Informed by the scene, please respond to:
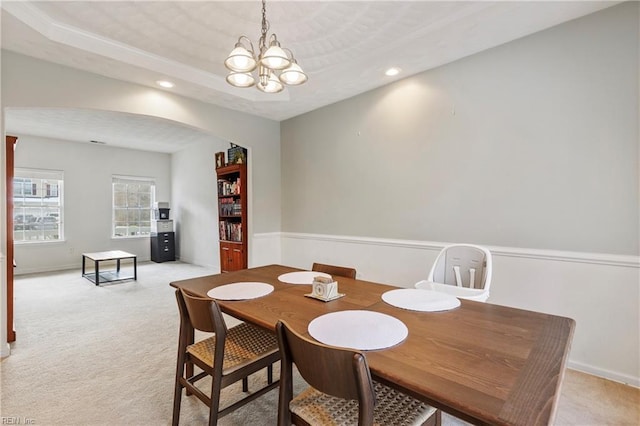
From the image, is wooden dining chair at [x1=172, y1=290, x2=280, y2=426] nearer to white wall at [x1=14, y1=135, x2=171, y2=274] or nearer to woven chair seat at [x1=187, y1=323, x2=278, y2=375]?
woven chair seat at [x1=187, y1=323, x2=278, y2=375]

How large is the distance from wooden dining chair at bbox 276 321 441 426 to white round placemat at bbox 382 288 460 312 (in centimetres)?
39

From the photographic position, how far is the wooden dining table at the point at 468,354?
0.76 metres

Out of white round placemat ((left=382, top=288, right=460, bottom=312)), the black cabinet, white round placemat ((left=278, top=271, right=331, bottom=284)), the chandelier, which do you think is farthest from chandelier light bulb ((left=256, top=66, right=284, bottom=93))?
the black cabinet

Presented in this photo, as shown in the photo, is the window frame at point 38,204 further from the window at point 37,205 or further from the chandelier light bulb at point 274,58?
the chandelier light bulb at point 274,58

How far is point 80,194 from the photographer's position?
6.27 m

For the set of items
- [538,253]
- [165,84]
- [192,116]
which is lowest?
[538,253]

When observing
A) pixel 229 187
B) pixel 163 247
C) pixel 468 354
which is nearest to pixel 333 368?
pixel 468 354

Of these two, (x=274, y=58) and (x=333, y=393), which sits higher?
(x=274, y=58)

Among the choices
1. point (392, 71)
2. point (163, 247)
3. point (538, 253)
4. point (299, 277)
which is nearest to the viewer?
point (299, 277)

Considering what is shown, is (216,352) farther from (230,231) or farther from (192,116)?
(230,231)

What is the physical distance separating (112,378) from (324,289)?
1824 mm

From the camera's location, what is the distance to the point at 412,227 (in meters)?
3.10

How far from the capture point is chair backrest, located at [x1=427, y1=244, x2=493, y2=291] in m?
2.20

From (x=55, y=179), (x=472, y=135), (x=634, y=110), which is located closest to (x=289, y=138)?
(x=472, y=135)
